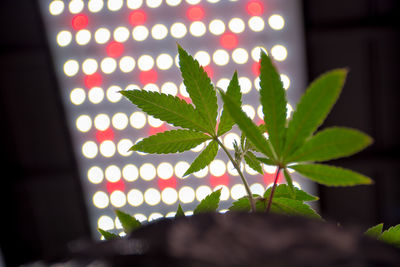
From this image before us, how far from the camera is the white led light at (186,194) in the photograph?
4.90 feet

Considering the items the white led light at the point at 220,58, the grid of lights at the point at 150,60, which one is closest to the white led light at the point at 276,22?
the grid of lights at the point at 150,60

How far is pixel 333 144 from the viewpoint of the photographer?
0.92 ft

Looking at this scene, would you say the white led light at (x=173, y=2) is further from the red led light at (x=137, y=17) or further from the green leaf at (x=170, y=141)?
the green leaf at (x=170, y=141)

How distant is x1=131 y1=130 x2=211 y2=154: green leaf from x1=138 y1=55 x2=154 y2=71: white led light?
3.41ft

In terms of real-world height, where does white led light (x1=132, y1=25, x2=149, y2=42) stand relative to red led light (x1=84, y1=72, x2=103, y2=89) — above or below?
above

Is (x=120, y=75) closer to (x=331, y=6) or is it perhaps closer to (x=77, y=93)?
(x=77, y=93)

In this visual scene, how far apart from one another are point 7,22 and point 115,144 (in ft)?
2.14

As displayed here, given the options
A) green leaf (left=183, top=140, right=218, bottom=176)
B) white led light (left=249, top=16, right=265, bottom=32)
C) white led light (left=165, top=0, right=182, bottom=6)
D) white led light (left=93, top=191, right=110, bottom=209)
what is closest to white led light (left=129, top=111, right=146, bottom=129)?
white led light (left=93, top=191, right=110, bottom=209)

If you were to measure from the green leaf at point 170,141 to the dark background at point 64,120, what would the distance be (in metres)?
1.06

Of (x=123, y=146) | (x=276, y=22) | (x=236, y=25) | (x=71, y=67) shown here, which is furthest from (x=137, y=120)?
(x=276, y=22)

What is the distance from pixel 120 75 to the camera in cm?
140

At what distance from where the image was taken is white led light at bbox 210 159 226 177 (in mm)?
1452

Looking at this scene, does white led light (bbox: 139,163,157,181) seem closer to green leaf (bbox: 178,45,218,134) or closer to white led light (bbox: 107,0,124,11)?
white led light (bbox: 107,0,124,11)

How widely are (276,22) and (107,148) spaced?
858 millimetres
